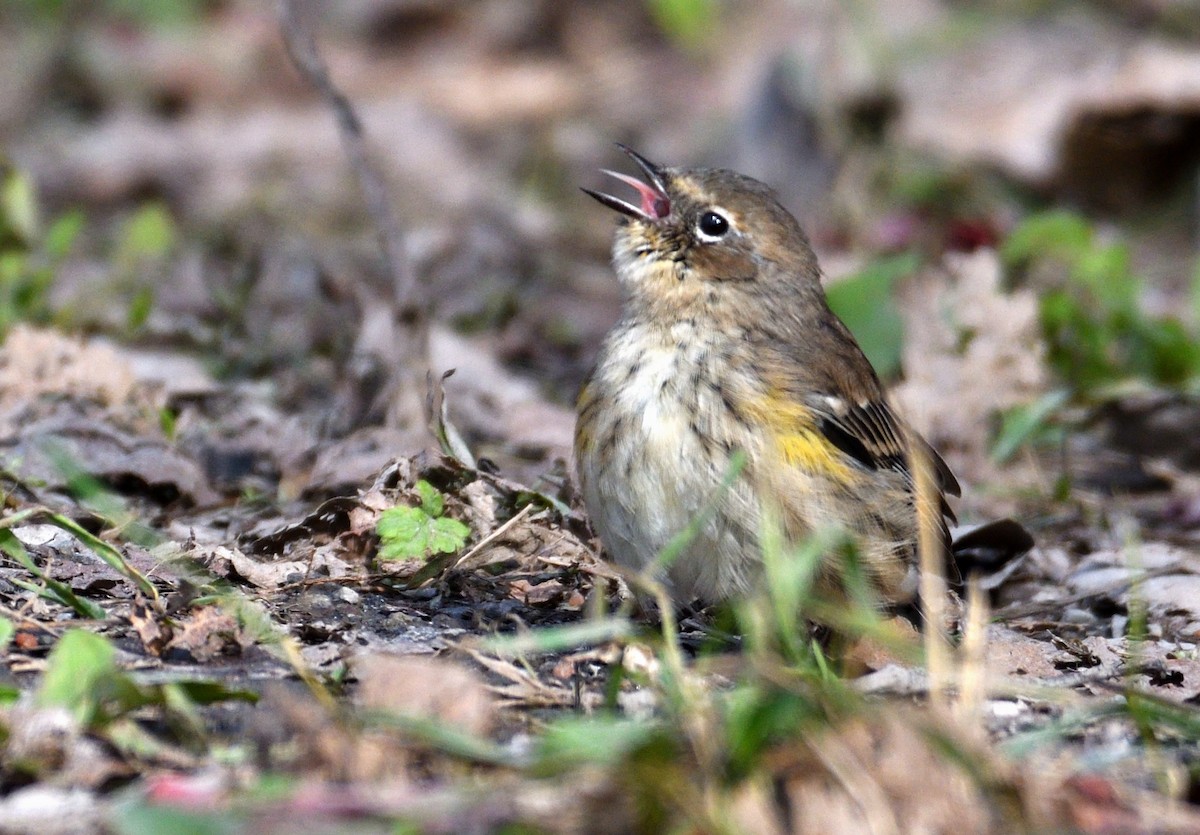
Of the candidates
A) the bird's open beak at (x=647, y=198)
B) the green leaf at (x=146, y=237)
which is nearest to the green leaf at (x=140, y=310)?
the green leaf at (x=146, y=237)

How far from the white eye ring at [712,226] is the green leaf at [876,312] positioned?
198 cm

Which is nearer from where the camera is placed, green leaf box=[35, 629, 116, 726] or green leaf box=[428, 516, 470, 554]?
green leaf box=[35, 629, 116, 726]

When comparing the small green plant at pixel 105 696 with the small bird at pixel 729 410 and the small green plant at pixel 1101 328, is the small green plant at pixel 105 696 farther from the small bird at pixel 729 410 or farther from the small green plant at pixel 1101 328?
the small green plant at pixel 1101 328

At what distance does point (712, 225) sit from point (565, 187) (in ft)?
22.2

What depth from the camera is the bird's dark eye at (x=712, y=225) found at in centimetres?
534

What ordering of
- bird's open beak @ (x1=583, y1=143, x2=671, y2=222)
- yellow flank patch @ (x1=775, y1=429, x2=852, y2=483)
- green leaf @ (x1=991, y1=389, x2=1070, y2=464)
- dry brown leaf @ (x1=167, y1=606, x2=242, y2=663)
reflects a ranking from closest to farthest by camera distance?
dry brown leaf @ (x1=167, y1=606, x2=242, y2=663)
yellow flank patch @ (x1=775, y1=429, x2=852, y2=483)
bird's open beak @ (x1=583, y1=143, x2=671, y2=222)
green leaf @ (x1=991, y1=389, x2=1070, y2=464)

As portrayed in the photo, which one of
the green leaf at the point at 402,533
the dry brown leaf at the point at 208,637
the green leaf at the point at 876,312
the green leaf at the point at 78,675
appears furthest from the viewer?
the green leaf at the point at 876,312

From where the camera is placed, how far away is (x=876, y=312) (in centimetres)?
728

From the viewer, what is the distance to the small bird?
462 centimetres

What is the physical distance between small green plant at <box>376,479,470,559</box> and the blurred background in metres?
1.26

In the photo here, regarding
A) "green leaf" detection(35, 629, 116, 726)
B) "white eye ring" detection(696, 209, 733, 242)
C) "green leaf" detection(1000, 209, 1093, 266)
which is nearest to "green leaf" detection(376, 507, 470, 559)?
"green leaf" detection(35, 629, 116, 726)

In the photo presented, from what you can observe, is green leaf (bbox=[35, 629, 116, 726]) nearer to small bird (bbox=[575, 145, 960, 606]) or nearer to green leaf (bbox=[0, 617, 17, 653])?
green leaf (bbox=[0, 617, 17, 653])

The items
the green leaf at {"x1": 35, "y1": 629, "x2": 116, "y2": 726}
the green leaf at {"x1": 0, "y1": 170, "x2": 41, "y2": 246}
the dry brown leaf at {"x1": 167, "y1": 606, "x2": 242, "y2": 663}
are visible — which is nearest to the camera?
the green leaf at {"x1": 35, "y1": 629, "x2": 116, "y2": 726}

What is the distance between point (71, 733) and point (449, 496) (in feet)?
6.11
